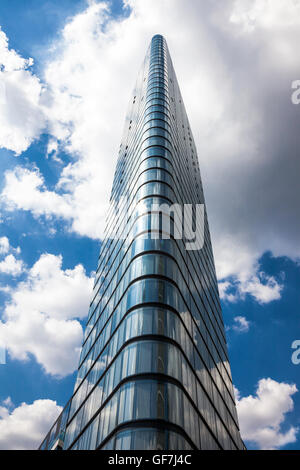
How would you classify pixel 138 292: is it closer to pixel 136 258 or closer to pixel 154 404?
pixel 136 258

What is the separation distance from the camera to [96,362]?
2514 centimetres

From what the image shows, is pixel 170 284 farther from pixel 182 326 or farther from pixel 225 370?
pixel 225 370

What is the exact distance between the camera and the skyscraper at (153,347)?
1577cm

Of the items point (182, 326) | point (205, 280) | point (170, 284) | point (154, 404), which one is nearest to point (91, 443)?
point (154, 404)

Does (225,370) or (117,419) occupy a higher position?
(225,370)

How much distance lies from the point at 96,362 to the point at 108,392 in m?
6.34

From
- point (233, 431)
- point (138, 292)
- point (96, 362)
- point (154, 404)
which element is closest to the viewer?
point (154, 404)

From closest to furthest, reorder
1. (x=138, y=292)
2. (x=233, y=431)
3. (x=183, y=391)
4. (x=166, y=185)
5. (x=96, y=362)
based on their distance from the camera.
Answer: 1. (x=183, y=391)
2. (x=138, y=292)
3. (x=96, y=362)
4. (x=166, y=185)
5. (x=233, y=431)

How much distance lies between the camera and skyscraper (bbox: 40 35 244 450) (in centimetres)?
1577

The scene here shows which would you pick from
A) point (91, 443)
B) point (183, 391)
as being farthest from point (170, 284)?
point (91, 443)

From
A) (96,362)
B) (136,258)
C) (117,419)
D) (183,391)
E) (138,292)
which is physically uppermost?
(136,258)

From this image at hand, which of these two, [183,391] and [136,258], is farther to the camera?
[136,258]

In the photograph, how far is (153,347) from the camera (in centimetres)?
1738

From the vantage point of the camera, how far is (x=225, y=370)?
35656 mm
